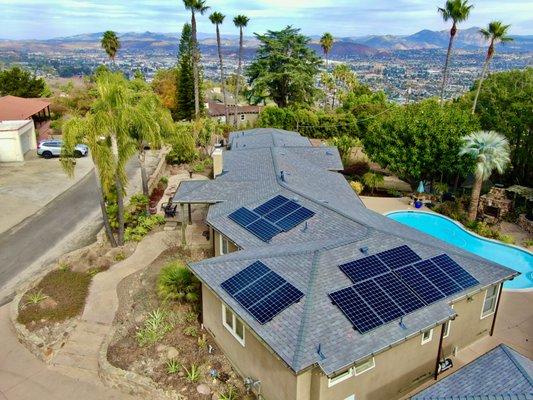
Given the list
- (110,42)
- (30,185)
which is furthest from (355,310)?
(110,42)

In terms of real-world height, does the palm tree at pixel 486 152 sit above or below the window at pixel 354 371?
above

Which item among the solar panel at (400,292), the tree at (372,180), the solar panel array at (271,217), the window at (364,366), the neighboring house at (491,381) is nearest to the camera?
the neighboring house at (491,381)

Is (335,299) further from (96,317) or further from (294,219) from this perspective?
(96,317)

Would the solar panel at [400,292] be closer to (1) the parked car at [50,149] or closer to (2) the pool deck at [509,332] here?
(2) the pool deck at [509,332]

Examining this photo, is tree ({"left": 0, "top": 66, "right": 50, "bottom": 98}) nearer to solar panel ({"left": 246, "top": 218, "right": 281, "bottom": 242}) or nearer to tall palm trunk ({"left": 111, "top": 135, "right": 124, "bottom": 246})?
tall palm trunk ({"left": 111, "top": 135, "right": 124, "bottom": 246})

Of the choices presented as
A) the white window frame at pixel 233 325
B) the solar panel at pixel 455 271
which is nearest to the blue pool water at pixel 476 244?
the solar panel at pixel 455 271

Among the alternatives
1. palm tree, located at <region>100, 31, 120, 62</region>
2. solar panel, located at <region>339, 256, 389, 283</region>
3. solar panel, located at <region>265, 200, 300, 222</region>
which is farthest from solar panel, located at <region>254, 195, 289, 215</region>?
palm tree, located at <region>100, 31, 120, 62</region>

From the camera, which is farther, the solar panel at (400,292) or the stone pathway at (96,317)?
the stone pathway at (96,317)

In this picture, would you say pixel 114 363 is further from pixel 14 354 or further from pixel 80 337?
pixel 14 354
